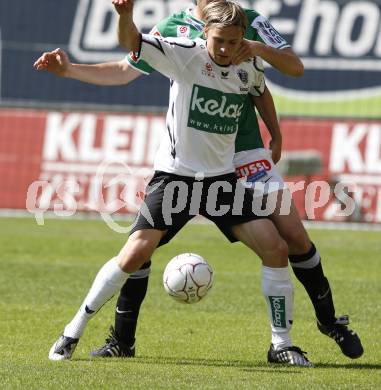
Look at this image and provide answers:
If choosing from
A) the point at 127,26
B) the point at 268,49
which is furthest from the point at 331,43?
the point at 127,26

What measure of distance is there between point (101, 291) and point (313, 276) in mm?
1489

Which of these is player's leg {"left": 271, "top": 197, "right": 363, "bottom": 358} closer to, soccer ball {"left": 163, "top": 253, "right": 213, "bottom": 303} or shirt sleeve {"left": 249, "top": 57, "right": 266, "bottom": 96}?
soccer ball {"left": 163, "top": 253, "right": 213, "bottom": 303}

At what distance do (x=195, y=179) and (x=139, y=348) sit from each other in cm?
147

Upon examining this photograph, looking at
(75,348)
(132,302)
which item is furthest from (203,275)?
(75,348)

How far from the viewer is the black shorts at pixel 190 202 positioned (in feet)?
23.0

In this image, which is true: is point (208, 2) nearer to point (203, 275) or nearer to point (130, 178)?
point (203, 275)

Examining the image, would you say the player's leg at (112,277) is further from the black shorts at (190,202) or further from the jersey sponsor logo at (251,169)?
the jersey sponsor logo at (251,169)

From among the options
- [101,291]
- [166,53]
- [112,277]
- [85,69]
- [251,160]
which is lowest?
[101,291]

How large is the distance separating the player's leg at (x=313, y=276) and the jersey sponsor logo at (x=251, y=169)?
0.29 metres

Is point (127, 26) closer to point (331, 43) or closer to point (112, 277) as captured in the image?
point (112, 277)

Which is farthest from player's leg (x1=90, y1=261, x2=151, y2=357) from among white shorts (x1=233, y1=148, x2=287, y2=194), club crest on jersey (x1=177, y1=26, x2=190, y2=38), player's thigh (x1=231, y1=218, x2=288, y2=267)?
club crest on jersey (x1=177, y1=26, x2=190, y2=38)

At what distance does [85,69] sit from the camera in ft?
23.1

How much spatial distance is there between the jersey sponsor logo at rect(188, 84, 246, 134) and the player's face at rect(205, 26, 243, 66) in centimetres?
27

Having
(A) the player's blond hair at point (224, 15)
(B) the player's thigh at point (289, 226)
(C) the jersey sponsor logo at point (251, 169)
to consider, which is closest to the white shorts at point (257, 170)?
(C) the jersey sponsor logo at point (251, 169)
